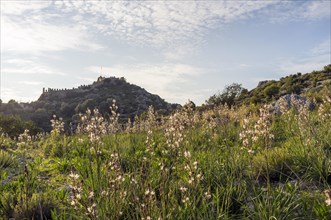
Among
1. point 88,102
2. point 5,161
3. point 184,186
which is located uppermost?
point 88,102

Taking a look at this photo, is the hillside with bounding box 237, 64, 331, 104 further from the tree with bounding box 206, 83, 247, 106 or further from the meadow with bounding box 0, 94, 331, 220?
the meadow with bounding box 0, 94, 331, 220

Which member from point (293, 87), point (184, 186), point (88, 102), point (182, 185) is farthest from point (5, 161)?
point (88, 102)

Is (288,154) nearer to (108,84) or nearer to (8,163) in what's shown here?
(8,163)

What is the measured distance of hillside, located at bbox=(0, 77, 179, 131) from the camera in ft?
205

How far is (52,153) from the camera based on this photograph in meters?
Result: 12.0

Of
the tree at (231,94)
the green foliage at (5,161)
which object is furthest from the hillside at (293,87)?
the green foliage at (5,161)

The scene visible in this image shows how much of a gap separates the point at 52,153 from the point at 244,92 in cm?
4092

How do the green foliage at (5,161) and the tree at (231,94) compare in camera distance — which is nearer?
the green foliage at (5,161)

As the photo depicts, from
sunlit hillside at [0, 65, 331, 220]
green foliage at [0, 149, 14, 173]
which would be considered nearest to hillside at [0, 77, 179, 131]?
green foliage at [0, 149, 14, 173]

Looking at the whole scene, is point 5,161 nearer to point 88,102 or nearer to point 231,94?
point 231,94

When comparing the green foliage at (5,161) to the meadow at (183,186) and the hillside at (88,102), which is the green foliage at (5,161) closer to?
the meadow at (183,186)

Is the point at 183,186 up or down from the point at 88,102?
down

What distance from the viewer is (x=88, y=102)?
68.4m

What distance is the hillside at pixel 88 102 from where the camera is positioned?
62.6 metres
